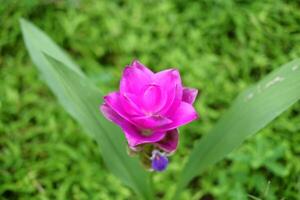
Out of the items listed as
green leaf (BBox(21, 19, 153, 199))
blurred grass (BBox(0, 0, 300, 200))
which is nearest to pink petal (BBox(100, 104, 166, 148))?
green leaf (BBox(21, 19, 153, 199))

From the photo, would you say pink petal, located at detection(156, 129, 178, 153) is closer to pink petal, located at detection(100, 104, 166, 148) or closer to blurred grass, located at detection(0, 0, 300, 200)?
pink petal, located at detection(100, 104, 166, 148)

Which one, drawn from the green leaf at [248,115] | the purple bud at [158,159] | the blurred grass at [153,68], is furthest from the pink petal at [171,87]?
the blurred grass at [153,68]

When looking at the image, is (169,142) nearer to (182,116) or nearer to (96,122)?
(182,116)

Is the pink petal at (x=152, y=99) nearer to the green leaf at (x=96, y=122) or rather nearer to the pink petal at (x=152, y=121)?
the pink petal at (x=152, y=121)

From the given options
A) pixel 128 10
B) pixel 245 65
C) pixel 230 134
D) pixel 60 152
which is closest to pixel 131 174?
pixel 230 134

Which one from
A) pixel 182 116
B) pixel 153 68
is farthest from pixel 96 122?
pixel 153 68

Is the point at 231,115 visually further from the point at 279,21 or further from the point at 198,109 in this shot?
the point at 279,21
